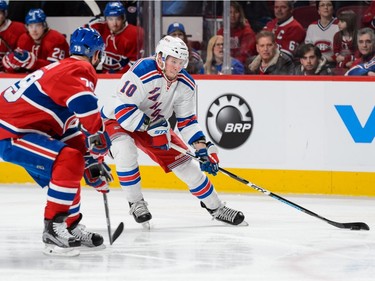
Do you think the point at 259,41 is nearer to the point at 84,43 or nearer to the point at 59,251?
the point at 84,43

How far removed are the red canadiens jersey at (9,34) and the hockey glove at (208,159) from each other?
2863 millimetres

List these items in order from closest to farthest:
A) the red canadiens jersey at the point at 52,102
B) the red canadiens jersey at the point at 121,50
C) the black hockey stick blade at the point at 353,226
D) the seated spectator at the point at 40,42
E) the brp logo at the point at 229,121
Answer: the red canadiens jersey at the point at 52,102 < the black hockey stick blade at the point at 353,226 < the brp logo at the point at 229,121 < the red canadiens jersey at the point at 121,50 < the seated spectator at the point at 40,42

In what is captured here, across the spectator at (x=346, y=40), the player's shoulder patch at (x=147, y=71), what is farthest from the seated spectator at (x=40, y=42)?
the player's shoulder patch at (x=147, y=71)

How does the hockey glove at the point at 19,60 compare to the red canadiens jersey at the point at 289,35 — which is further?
the hockey glove at the point at 19,60

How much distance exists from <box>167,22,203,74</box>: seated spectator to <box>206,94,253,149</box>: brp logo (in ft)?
1.37

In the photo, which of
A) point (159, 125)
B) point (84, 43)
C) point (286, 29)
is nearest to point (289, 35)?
point (286, 29)

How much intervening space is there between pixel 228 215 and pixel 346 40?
200 cm

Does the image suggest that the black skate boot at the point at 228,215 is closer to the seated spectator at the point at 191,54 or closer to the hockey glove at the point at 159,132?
the hockey glove at the point at 159,132

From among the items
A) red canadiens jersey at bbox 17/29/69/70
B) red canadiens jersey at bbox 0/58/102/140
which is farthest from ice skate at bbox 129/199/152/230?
red canadiens jersey at bbox 17/29/69/70

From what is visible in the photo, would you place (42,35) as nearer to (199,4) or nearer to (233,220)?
(199,4)

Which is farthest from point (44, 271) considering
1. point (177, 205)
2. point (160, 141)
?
point (177, 205)

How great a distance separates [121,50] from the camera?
24.6 feet

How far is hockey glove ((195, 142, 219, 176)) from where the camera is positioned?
17.4ft

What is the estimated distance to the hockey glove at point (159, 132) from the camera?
207 inches
